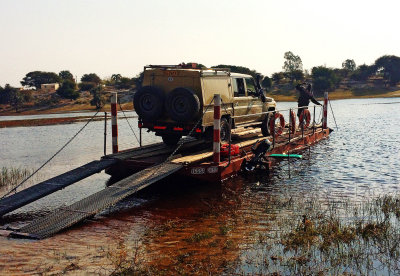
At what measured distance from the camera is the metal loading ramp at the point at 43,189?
8320mm

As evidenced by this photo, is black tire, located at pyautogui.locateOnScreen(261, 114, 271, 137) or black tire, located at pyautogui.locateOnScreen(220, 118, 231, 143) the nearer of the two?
black tire, located at pyautogui.locateOnScreen(220, 118, 231, 143)

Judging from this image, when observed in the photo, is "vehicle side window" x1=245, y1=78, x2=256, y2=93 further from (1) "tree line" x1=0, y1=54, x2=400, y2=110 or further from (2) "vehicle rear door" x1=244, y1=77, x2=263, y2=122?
(1) "tree line" x1=0, y1=54, x2=400, y2=110

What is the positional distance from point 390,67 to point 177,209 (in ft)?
317

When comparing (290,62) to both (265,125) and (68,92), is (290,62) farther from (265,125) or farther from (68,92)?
(265,125)

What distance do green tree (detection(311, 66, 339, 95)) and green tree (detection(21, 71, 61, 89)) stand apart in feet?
208

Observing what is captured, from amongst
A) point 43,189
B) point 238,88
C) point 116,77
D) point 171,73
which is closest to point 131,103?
point 116,77

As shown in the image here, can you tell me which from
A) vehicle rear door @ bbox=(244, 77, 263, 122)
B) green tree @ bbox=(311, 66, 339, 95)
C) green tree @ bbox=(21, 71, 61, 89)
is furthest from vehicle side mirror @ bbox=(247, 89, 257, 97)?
green tree @ bbox=(21, 71, 61, 89)

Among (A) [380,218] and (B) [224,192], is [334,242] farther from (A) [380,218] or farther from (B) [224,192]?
(B) [224,192]

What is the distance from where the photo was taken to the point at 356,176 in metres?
12.7

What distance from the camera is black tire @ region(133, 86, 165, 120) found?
40.0 feet

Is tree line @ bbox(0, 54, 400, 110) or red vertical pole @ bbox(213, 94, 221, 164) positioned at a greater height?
tree line @ bbox(0, 54, 400, 110)

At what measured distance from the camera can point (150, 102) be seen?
Answer: 12.3 m

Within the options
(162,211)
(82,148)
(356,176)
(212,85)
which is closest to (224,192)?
(162,211)

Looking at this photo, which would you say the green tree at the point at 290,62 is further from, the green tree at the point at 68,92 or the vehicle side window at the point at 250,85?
the vehicle side window at the point at 250,85
